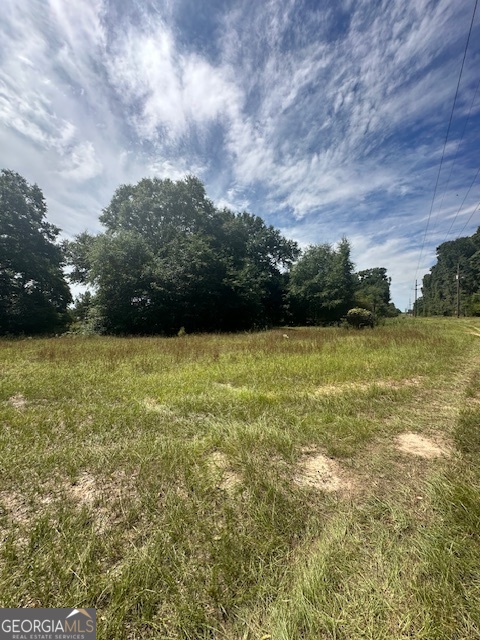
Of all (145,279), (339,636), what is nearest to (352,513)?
(339,636)

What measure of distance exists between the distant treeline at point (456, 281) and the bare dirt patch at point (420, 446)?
1699 inches

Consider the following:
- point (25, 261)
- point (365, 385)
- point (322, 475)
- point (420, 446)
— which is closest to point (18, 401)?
point (322, 475)

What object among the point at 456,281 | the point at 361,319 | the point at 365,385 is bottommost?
the point at 365,385

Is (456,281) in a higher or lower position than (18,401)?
higher

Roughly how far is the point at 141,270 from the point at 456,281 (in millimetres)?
60747

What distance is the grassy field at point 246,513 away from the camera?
1.23m

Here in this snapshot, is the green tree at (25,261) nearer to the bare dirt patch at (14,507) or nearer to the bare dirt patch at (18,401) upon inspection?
the bare dirt patch at (18,401)

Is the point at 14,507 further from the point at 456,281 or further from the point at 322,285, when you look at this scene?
the point at 456,281

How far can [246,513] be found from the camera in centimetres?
184

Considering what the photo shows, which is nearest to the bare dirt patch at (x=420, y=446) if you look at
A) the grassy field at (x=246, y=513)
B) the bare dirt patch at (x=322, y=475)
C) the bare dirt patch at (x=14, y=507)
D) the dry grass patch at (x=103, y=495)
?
the grassy field at (x=246, y=513)

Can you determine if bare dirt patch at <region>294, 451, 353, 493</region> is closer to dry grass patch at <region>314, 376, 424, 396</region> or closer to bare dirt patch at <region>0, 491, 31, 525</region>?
dry grass patch at <region>314, 376, 424, 396</region>

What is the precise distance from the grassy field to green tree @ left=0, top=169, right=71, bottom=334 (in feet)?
52.2

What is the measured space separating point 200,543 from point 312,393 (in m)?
3.30

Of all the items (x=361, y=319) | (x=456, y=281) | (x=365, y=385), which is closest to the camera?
(x=365, y=385)
